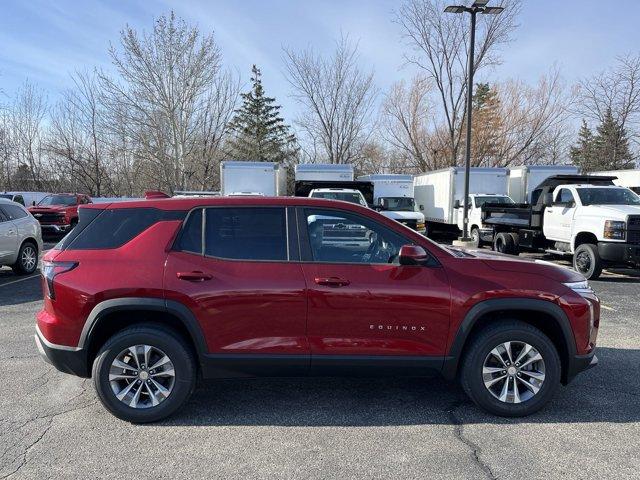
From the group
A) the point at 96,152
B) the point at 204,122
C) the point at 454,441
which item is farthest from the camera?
the point at 96,152

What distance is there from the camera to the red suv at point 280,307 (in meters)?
3.39

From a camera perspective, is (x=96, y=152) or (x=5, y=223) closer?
(x=5, y=223)

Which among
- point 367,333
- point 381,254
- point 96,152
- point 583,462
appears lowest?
point 583,462

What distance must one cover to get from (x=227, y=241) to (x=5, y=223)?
819cm

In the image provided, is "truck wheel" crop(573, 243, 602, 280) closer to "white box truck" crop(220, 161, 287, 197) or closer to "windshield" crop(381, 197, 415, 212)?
"windshield" crop(381, 197, 415, 212)

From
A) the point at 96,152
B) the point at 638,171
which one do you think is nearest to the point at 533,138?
the point at 638,171

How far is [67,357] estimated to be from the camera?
3.44 m

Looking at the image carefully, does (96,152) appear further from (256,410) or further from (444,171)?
(256,410)

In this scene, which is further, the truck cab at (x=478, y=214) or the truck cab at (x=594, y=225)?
the truck cab at (x=478, y=214)

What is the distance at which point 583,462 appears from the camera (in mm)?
2965

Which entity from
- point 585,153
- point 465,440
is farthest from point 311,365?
point 585,153

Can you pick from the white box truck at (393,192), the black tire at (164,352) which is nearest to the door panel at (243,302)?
the black tire at (164,352)

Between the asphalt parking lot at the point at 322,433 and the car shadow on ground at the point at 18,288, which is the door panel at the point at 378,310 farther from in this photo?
the car shadow on ground at the point at 18,288

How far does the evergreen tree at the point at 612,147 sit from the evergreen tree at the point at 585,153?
0.90 metres
